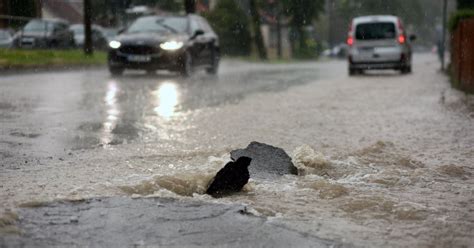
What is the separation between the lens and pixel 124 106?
11.7m

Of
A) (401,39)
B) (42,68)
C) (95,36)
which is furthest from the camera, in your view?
(95,36)

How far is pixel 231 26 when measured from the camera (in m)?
55.3

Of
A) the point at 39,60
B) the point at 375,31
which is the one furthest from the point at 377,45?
the point at 39,60

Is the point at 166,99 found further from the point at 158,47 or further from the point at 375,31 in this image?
the point at 375,31

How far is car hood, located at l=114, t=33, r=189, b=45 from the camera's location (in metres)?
19.4

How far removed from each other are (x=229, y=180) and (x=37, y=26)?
1114 inches

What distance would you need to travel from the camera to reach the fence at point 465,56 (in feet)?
47.2

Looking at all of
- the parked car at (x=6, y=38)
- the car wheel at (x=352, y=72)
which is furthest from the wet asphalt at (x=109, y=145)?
the parked car at (x=6, y=38)

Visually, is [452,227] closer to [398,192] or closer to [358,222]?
[358,222]

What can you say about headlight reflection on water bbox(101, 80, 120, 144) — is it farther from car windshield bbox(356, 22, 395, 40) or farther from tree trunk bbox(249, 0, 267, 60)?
tree trunk bbox(249, 0, 267, 60)

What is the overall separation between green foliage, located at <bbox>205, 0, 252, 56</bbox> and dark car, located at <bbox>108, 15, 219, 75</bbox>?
110ft

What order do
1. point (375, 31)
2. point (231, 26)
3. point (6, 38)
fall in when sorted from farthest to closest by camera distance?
point (231, 26), point (6, 38), point (375, 31)

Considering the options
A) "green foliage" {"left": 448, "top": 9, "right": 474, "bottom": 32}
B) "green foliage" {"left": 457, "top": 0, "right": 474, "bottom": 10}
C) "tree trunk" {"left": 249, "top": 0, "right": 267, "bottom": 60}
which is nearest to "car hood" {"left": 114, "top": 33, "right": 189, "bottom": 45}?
"green foliage" {"left": 448, "top": 9, "right": 474, "bottom": 32}

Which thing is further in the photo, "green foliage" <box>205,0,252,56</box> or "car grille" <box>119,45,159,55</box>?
"green foliage" <box>205,0,252,56</box>
